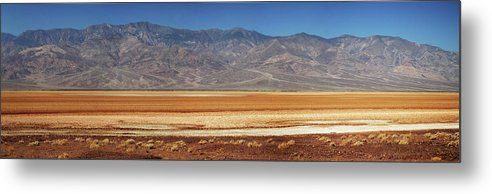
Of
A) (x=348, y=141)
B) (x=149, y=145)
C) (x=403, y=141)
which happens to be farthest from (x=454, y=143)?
(x=149, y=145)

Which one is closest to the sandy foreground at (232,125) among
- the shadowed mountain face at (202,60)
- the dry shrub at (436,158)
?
the dry shrub at (436,158)

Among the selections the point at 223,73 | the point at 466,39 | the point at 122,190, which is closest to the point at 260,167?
the point at 223,73

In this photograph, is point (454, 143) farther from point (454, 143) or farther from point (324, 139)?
point (324, 139)

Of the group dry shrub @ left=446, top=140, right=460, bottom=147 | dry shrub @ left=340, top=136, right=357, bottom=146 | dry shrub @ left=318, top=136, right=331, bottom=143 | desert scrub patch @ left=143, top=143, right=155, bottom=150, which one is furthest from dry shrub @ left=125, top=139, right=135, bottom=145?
dry shrub @ left=446, top=140, right=460, bottom=147

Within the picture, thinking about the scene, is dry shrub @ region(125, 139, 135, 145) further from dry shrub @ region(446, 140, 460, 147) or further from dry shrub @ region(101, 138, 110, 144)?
dry shrub @ region(446, 140, 460, 147)

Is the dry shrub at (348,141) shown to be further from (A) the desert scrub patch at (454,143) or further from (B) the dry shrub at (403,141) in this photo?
(A) the desert scrub patch at (454,143)

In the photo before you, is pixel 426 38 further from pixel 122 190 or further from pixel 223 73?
pixel 122 190

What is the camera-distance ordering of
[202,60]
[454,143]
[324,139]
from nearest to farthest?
1. [454,143]
2. [324,139]
3. [202,60]
